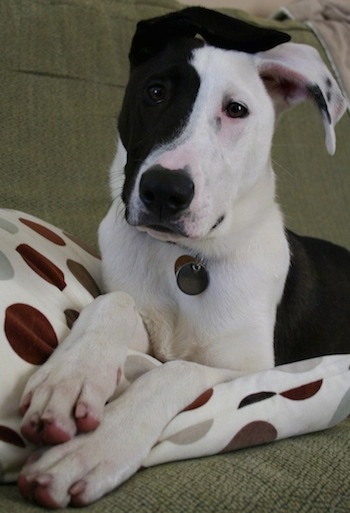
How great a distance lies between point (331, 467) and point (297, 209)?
5.80ft

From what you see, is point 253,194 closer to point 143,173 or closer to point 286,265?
point 286,265

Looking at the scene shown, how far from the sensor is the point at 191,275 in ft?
4.94

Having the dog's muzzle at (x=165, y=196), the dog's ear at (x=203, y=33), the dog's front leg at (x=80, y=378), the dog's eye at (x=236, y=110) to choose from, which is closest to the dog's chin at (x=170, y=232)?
the dog's muzzle at (x=165, y=196)

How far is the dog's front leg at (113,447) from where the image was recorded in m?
0.90

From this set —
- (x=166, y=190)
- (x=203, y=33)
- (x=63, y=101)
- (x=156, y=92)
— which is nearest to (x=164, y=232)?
(x=166, y=190)

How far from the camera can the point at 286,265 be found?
5.30ft

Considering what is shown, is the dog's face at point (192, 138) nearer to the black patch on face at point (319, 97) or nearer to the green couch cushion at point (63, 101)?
the black patch on face at point (319, 97)

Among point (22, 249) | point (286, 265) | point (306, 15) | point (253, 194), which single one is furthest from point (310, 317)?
point (306, 15)

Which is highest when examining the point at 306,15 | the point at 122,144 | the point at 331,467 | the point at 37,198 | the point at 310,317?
the point at 306,15

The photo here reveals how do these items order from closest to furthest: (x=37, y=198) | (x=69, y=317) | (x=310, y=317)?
(x=69, y=317) → (x=310, y=317) → (x=37, y=198)

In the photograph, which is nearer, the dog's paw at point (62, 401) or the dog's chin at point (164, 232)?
the dog's paw at point (62, 401)

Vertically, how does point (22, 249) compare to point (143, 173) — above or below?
below

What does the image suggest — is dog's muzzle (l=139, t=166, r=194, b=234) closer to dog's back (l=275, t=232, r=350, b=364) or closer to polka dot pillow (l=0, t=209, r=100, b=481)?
polka dot pillow (l=0, t=209, r=100, b=481)

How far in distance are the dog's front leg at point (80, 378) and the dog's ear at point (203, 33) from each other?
0.59m
